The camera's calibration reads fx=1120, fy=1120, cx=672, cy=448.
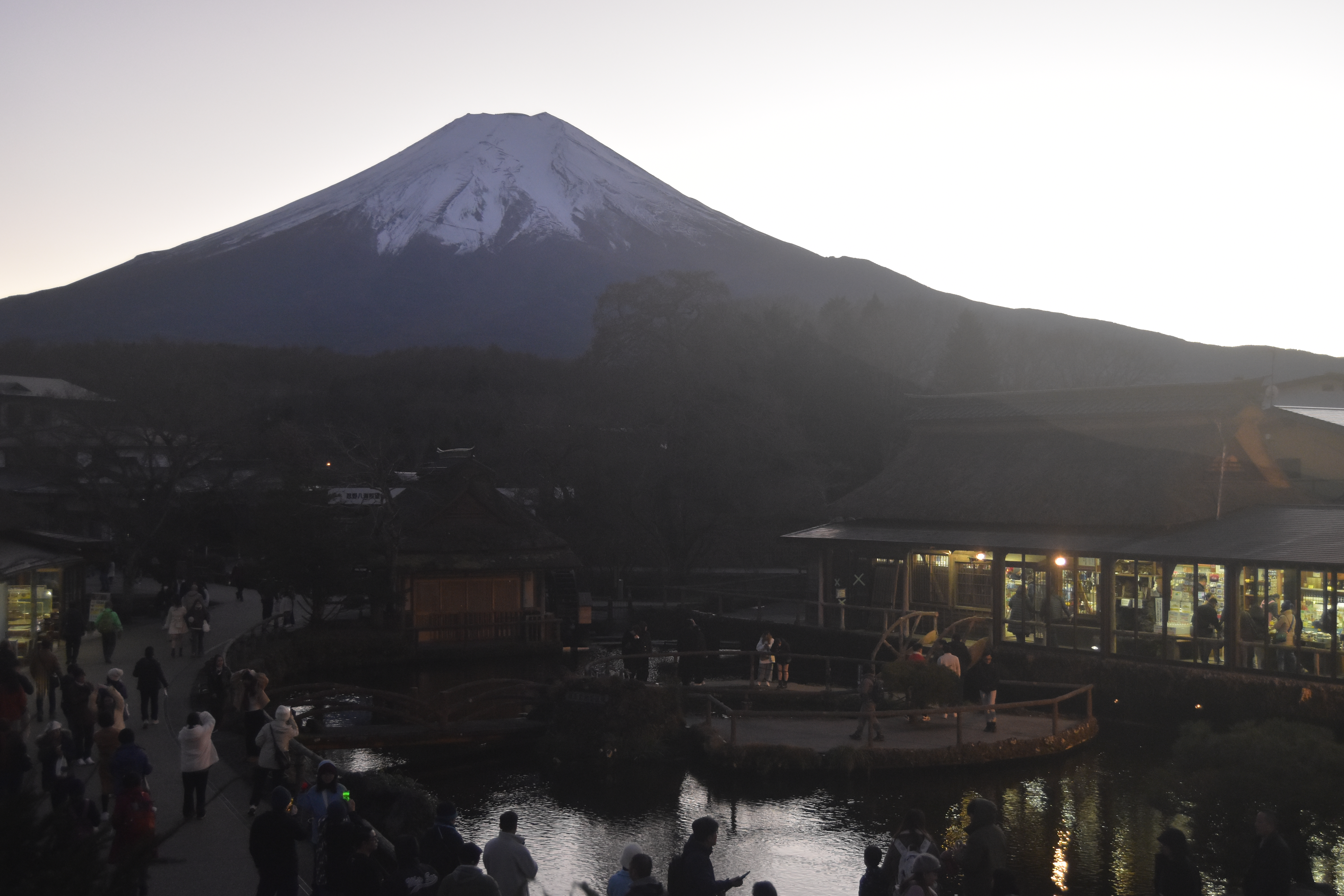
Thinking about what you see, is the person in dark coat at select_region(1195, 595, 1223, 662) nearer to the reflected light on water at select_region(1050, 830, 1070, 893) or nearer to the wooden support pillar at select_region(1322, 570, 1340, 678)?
the wooden support pillar at select_region(1322, 570, 1340, 678)

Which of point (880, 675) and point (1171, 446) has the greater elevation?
point (1171, 446)

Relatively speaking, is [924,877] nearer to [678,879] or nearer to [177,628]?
[678,879]

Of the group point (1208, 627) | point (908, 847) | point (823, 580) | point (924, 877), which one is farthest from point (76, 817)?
point (823, 580)

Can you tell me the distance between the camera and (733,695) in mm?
20500

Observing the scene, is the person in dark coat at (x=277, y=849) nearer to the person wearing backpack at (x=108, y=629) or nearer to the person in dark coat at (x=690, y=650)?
the person in dark coat at (x=690, y=650)

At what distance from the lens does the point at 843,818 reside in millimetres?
13914

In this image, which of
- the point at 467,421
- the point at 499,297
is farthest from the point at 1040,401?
the point at 499,297

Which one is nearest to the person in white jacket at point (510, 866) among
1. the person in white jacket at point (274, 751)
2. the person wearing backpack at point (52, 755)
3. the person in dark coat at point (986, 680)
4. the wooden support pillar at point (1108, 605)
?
the person in white jacket at point (274, 751)

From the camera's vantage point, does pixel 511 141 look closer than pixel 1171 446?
No

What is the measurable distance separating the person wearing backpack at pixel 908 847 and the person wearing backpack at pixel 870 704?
297 inches

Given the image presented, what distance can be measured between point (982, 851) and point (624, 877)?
9.06 feet

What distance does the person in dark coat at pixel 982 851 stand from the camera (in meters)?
8.43

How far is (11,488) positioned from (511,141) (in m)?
112

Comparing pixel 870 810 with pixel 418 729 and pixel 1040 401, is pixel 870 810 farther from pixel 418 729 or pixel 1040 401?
pixel 1040 401
